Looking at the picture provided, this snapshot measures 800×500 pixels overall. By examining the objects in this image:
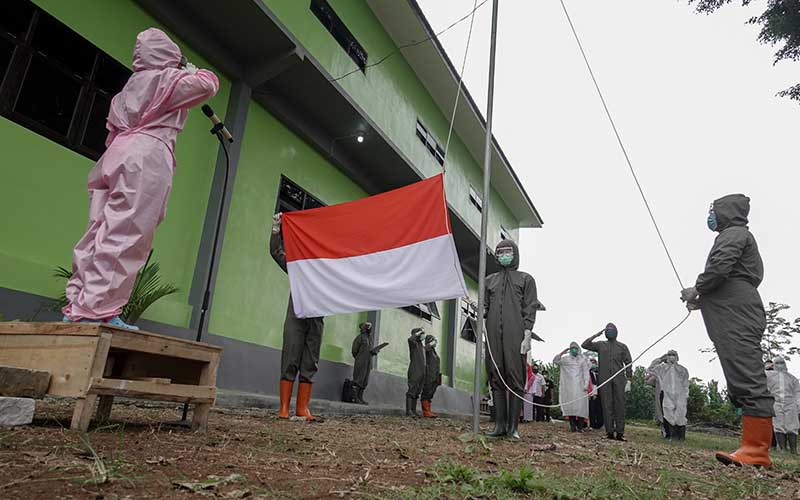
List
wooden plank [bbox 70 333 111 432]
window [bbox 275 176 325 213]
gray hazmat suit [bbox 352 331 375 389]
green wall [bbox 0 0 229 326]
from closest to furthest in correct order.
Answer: wooden plank [bbox 70 333 111 432], green wall [bbox 0 0 229 326], window [bbox 275 176 325 213], gray hazmat suit [bbox 352 331 375 389]

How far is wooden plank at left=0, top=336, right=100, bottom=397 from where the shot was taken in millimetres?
2480

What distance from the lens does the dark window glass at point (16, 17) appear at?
5254mm

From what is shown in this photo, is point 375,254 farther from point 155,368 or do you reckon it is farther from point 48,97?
point 48,97

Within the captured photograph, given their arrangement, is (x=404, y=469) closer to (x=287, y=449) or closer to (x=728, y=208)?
(x=287, y=449)

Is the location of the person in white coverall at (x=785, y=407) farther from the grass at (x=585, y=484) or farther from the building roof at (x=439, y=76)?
the building roof at (x=439, y=76)

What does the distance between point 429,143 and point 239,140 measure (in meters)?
7.92

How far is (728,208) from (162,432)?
502cm

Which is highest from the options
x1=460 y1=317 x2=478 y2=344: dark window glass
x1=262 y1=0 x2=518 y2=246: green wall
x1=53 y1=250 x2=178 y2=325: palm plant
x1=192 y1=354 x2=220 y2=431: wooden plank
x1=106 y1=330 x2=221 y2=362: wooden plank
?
x1=262 y1=0 x2=518 y2=246: green wall

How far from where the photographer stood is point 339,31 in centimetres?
1084

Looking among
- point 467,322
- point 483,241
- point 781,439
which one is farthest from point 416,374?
point 467,322

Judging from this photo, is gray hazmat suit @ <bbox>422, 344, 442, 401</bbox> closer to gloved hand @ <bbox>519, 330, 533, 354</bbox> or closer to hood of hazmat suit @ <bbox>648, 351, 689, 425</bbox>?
hood of hazmat suit @ <bbox>648, 351, 689, 425</bbox>

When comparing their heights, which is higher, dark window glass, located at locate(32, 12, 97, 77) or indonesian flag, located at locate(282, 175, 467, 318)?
dark window glass, located at locate(32, 12, 97, 77)

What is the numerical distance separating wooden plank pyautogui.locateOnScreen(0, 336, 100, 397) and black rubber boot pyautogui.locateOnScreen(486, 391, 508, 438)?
145 inches

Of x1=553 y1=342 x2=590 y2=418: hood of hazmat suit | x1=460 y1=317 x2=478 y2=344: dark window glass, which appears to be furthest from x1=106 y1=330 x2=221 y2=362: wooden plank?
x1=460 y1=317 x2=478 y2=344: dark window glass
